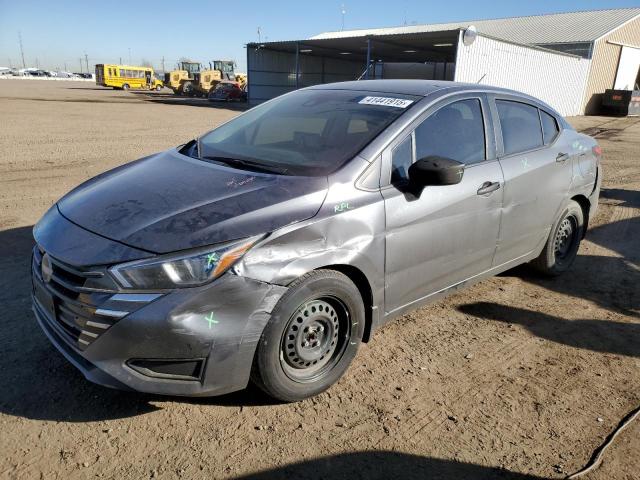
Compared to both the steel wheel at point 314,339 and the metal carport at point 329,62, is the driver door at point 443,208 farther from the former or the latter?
the metal carport at point 329,62

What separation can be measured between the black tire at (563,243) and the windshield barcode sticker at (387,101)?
2.10 m

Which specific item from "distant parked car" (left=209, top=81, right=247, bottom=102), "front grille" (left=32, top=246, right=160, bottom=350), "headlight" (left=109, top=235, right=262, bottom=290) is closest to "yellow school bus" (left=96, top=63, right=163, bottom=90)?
"distant parked car" (left=209, top=81, right=247, bottom=102)

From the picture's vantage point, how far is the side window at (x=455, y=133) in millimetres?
3328

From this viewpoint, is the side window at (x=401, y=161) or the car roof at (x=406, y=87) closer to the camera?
the side window at (x=401, y=161)

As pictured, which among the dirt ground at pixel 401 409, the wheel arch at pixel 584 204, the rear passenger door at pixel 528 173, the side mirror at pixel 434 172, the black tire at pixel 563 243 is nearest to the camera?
the dirt ground at pixel 401 409

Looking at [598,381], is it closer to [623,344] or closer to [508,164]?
[623,344]

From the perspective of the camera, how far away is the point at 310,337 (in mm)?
2812

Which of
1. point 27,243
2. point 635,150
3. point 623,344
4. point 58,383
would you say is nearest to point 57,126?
point 27,243

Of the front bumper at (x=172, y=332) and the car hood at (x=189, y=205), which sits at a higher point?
the car hood at (x=189, y=205)

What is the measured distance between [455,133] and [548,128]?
1493mm

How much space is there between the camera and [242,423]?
8.74 ft

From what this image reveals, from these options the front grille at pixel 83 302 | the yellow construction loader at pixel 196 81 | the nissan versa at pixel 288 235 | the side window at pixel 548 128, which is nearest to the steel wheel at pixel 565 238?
the nissan versa at pixel 288 235

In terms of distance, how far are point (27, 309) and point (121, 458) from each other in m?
1.86

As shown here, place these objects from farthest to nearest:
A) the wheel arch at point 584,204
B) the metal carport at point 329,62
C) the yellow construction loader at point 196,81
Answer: the yellow construction loader at point 196,81, the metal carport at point 329,62, the wheel arch at point 584,204
